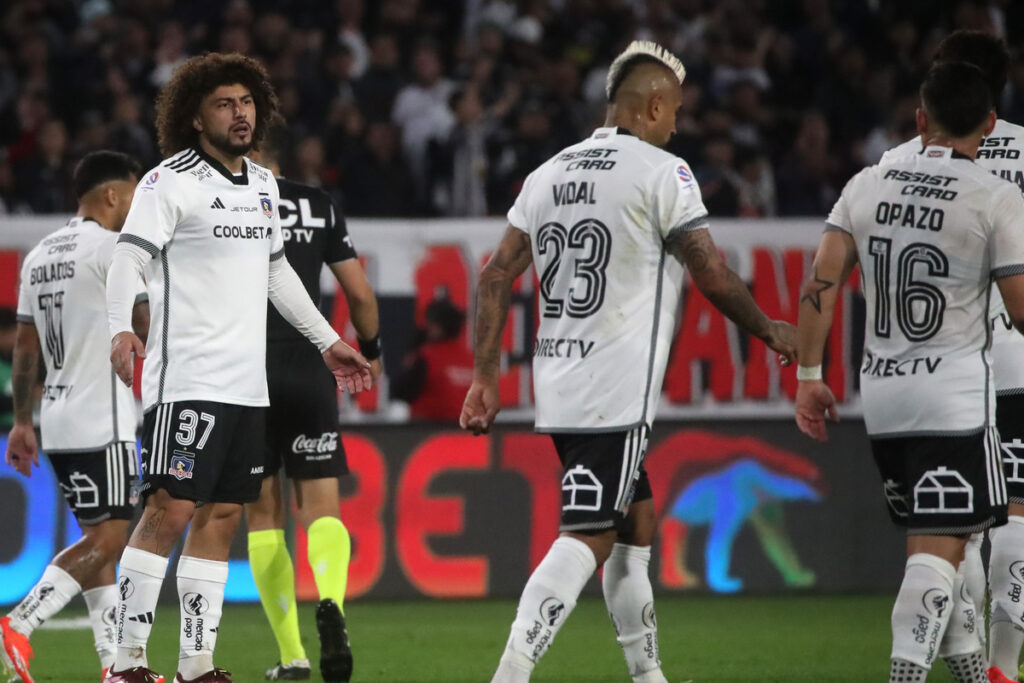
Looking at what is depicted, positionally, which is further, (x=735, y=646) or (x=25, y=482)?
(x=25, y=482)

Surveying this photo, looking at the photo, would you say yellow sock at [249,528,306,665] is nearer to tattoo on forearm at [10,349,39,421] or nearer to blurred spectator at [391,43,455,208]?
tattoo on forearm at [10,349,39,421]

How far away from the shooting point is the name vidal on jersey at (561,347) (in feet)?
17.6

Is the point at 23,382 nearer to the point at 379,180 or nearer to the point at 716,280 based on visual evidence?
the point at 716,280

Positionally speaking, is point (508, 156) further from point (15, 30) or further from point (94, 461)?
point (94, 461)

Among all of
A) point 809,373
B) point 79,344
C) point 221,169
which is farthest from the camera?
point 79,344

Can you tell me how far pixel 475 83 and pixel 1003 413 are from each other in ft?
27.1

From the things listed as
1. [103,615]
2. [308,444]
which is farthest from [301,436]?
[103,615]

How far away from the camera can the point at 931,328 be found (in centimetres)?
525

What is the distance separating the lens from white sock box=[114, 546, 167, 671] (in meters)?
5.62

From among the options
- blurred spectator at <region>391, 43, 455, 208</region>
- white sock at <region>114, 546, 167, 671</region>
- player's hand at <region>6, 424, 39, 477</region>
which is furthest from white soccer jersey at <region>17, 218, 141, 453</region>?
blurred spectator at <region>391, 43, 455, 208</region>

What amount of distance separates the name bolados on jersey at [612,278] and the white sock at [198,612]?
1396 mm

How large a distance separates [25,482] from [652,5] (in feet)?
25.4

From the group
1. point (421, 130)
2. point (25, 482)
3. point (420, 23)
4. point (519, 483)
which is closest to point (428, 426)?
point (519, 483)

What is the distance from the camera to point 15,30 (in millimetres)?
14219
